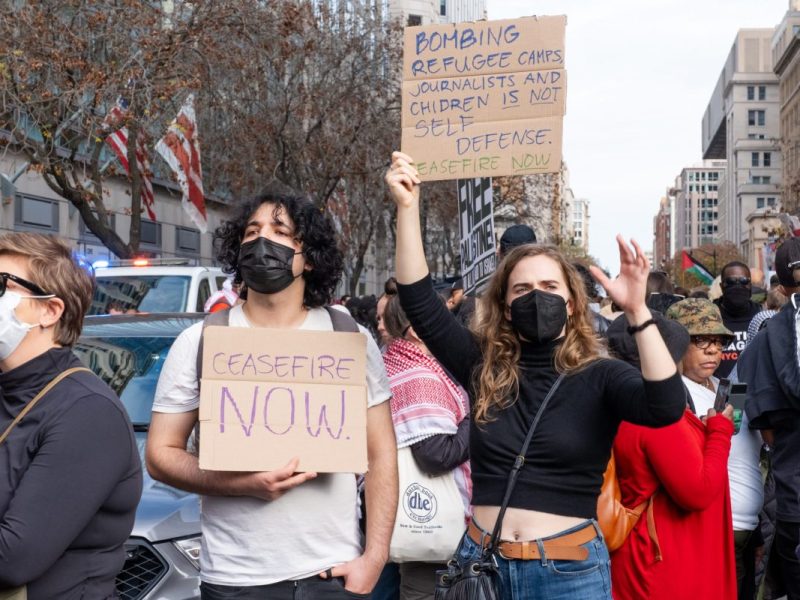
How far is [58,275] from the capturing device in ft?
10.0

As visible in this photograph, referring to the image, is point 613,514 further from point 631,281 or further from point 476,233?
point 476,233

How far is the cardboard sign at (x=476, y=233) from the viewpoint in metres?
7.00

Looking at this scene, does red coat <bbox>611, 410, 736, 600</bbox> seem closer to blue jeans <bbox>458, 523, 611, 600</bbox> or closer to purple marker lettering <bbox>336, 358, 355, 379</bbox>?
blue jeans <bbox>458, 523, 611, 600</bbox>

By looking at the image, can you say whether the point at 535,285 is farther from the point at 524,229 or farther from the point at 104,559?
the point at 524,229

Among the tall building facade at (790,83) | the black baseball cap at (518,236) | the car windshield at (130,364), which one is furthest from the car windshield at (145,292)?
Result: the tall building facade at (790,83)

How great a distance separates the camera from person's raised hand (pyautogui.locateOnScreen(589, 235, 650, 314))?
10.8ft

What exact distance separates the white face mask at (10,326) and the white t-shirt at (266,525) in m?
0.55

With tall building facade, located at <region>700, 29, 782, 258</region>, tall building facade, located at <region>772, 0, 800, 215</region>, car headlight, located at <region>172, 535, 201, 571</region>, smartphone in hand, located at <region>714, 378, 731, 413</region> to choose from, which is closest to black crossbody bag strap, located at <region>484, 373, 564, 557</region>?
smartphone in hand, located at <region>714, 378, 731, 413</region>

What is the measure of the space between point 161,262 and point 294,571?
10705 mm

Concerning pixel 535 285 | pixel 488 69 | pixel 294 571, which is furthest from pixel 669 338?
pixel 294 571

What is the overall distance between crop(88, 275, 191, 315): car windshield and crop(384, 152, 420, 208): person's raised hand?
28.3 feet

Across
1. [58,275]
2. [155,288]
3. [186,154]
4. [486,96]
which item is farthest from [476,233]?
[186,154]

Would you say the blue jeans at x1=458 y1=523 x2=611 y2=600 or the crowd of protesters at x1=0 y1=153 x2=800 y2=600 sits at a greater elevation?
the crowd of protesters at x1=0 y1=153 x2=800 y2=600

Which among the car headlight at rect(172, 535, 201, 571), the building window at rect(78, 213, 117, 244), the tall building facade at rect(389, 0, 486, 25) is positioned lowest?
the car headlight at rect(172, 535, 201, 571)
